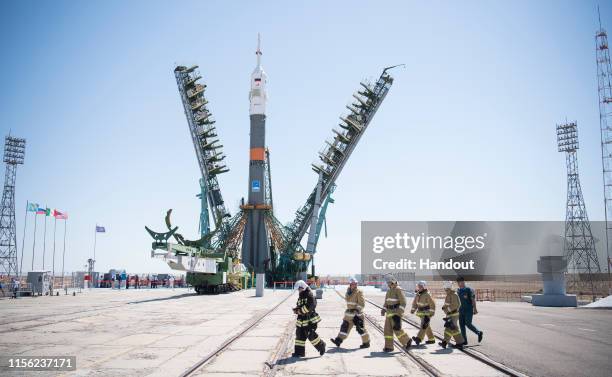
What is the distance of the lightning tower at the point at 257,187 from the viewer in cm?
5025

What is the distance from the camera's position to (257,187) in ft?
168

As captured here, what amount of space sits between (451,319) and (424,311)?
2.13 feet

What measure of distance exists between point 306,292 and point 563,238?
5316 cm

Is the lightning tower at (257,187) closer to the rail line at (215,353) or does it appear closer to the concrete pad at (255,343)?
the rail line at (215,353)

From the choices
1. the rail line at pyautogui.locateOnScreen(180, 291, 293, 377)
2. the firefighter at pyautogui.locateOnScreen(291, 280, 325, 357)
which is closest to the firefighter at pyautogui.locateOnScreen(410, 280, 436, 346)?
the firefighter at pyautogui.locateOnScreen(291, 280, 325, 357)

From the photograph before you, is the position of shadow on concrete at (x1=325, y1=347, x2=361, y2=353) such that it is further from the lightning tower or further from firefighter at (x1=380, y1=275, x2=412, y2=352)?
the lightning tower

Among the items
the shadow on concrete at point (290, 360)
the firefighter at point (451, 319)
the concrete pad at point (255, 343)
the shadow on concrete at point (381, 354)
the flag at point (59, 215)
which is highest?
the flag at point (59, 215)

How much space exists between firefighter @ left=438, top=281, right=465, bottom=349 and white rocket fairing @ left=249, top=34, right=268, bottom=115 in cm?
4403

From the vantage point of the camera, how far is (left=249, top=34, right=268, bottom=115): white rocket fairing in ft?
172

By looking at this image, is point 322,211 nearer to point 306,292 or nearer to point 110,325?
point 110,325

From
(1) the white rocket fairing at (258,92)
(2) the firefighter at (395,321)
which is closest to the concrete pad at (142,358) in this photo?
(2) the firefighter at (395,321)

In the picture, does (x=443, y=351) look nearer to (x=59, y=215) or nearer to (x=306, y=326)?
(x=306, y=326)

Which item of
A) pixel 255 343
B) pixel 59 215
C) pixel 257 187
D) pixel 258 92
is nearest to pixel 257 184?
pixel 257 187

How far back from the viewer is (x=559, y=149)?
163 ft
